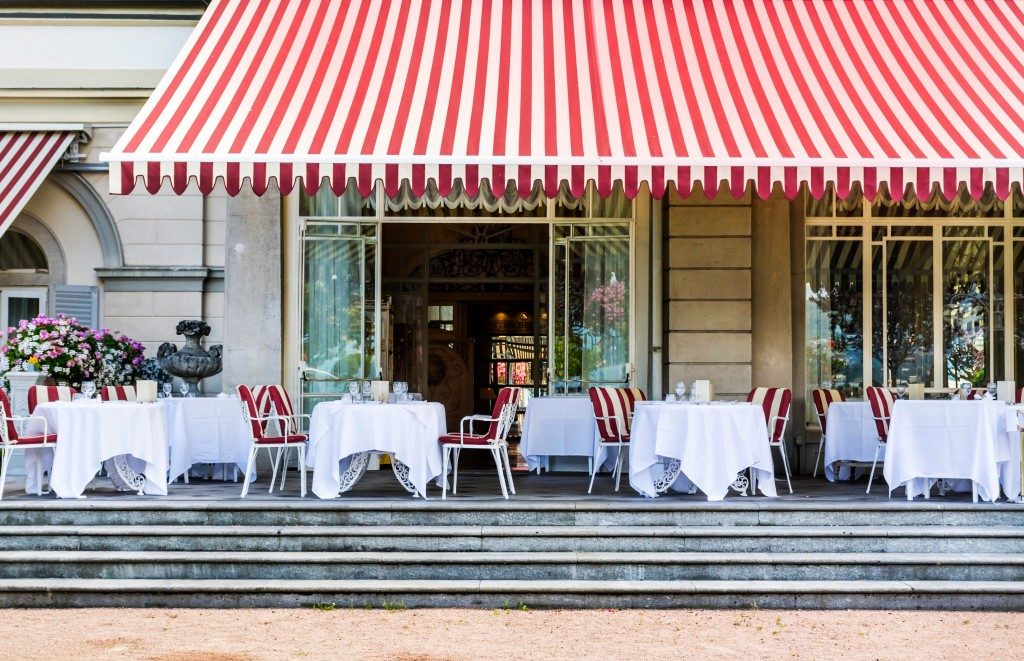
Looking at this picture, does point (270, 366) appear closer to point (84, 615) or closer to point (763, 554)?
point (84, 615)

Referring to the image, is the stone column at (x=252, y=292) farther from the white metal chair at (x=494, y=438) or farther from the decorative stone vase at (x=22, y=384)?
the white metal chair at (x=494, y=438)

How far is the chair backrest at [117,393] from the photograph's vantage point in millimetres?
9773

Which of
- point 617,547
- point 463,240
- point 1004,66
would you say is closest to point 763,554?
point 617,547

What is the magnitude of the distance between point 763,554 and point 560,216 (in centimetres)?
464

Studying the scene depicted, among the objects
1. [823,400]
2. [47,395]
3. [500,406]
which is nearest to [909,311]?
[823,400]

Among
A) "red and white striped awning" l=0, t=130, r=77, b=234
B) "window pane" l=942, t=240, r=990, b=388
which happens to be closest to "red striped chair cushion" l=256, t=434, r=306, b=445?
"red and white striped awning" l=0, t=130, r=77, b=234

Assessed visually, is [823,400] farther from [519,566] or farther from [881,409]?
[519,566]

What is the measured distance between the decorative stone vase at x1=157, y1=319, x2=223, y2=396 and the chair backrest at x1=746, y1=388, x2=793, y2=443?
4.67 metres

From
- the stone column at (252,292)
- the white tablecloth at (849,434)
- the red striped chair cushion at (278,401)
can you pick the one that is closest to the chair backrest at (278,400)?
the red striped chair cushion at (278,401)

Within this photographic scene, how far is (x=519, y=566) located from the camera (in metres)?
7.58

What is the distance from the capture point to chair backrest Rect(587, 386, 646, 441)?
9.70 meters

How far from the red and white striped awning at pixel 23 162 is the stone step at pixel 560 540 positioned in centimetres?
390

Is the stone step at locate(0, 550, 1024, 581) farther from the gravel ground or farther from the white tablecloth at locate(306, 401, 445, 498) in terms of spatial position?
the white tablecloth at locate(306, 401, 445, 498)

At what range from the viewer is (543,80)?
932 cm
